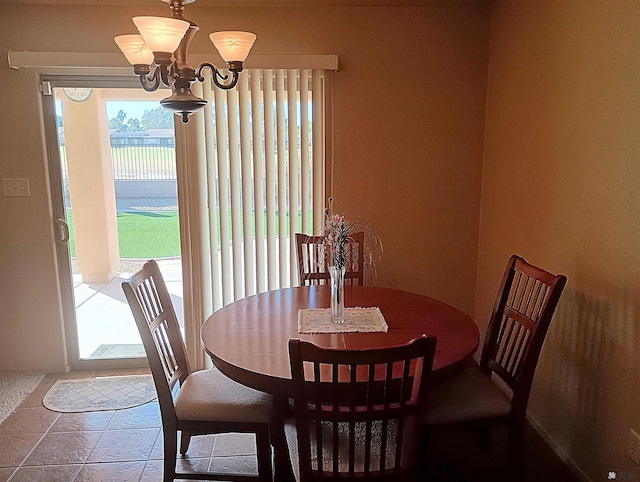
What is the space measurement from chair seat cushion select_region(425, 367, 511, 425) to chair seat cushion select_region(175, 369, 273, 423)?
2.20 feet

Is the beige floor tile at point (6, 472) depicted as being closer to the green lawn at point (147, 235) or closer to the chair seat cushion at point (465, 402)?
the green lawn at point (147, 235)

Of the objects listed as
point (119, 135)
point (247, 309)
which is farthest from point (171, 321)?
point (119, 135)

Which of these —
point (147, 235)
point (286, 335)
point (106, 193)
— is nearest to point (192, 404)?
point (286, 335)

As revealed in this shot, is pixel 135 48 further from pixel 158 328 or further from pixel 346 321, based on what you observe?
pixel 346 321

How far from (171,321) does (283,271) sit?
3.75ft

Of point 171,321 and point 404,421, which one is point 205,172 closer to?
point 171,321

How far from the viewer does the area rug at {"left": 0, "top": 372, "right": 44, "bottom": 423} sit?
289cm

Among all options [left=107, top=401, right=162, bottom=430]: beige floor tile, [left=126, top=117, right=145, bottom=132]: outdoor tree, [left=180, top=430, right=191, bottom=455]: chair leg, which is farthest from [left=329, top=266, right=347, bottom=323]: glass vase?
[left=126, top=117, right=145, bottom=132]: outdoor tree

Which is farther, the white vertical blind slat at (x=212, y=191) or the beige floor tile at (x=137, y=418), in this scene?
the white vertical blind slat at (x=212, y=191)

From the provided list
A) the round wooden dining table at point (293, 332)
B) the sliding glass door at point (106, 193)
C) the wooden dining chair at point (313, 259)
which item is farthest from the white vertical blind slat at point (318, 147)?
the sliding glass door at point (106, 193)

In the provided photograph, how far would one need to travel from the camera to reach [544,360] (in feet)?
8.45

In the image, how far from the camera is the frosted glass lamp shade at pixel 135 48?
1.85 metres

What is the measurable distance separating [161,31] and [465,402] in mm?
1786

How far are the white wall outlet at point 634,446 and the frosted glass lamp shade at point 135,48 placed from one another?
7.68 feet
